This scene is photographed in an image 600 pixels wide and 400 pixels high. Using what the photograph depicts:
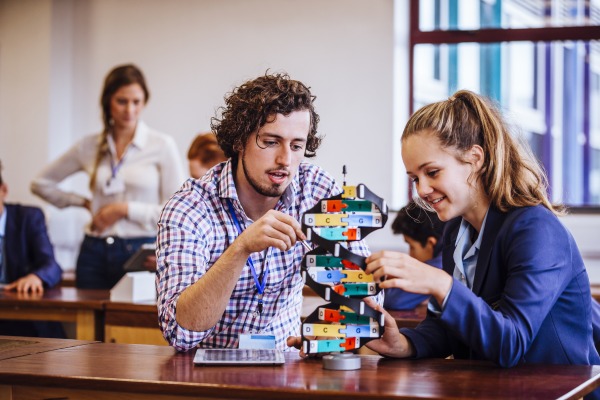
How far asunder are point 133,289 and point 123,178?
117 cm

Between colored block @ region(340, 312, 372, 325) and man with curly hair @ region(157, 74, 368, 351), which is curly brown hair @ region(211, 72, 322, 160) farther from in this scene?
colored block @ region(340, 312, 372, 325)

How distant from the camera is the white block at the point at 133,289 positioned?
3.64m

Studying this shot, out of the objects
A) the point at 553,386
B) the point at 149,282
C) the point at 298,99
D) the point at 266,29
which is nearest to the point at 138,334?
the point at 149,282

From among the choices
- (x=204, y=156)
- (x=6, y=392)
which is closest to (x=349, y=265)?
(x=6, y=392)

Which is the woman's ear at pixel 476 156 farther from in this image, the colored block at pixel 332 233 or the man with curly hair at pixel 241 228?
the man with curly hair at pixel 241 228

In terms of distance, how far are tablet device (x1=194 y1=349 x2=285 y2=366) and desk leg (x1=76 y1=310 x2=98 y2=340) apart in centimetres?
164

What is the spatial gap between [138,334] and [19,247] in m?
1.19

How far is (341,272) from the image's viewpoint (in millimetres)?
1907

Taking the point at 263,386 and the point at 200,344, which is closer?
the point at 263,386

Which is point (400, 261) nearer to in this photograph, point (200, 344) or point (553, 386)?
point (553, 386)

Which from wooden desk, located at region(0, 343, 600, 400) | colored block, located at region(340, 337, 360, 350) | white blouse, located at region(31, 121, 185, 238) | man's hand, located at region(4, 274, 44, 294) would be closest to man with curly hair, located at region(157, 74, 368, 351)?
wooden desk, located at region(0, 343, 600, 400)

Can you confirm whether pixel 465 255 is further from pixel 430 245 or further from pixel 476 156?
pixel 430 245

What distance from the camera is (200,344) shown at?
2387mm

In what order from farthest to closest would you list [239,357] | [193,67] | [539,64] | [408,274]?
1. [193,67]
2. [539,64]
3. [239,357]
4. [408,274]
